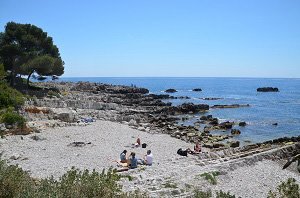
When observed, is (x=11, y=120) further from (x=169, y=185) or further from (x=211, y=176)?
(x=211, y=176)

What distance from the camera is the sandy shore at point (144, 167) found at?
16.4 m

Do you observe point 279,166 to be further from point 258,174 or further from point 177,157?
point 177,157

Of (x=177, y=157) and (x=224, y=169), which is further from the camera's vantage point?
(x=177, y=157)

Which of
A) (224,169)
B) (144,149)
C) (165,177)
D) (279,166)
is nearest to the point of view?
(165,177)

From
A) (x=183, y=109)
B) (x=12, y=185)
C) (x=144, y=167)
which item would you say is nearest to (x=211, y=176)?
(x=144, y=167)

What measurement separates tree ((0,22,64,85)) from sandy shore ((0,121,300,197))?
23273 millimetres

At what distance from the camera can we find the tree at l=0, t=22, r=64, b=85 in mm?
48062

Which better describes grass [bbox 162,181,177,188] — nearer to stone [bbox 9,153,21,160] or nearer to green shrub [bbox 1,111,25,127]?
stone [bbox 9,153,21,160]

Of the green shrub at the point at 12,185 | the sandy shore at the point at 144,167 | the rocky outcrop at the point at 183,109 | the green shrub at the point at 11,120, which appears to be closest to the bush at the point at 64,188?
the green shrub at the point at 12,185

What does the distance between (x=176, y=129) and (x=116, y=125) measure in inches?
292

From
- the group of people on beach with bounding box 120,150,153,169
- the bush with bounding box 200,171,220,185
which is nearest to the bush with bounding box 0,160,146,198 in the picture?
the bush with bounding box 200,171,220,185

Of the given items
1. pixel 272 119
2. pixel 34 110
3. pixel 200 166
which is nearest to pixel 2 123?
pixel 34 110

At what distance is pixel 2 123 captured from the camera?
25.7 m

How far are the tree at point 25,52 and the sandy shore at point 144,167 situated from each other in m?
23.3
